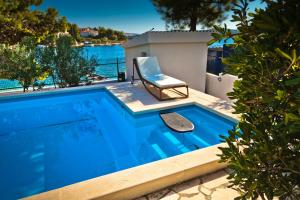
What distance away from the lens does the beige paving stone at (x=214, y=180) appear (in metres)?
2.93

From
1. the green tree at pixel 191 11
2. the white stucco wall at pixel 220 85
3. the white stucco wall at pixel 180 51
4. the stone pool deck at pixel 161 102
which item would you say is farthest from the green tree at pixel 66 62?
the white stucco wall at pixel 220 85

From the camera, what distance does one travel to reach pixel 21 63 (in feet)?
26.9

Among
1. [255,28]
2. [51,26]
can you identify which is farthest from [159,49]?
[51,26]

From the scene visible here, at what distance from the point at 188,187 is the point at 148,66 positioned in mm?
5620

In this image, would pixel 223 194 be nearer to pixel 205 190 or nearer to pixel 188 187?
pixel 205 190

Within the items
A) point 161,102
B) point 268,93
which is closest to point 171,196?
point 268,93

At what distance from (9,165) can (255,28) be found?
4764 millimetres

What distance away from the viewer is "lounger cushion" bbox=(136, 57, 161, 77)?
25.7ft

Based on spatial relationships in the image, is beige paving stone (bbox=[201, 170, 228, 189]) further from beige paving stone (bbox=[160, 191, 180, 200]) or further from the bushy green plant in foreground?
the bushy green plant in foreground

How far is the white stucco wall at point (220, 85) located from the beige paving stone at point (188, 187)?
15.8 ft

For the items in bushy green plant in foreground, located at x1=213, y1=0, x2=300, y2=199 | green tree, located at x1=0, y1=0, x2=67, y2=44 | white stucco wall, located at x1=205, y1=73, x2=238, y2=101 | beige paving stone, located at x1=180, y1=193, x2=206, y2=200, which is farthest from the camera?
green tree, located at x1=0, y1=0, x2=67, y2=44

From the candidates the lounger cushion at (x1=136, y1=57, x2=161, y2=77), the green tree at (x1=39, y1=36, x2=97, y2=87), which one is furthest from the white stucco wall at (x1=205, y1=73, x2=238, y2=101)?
the green tree at (x1=39, y1=36, x2=97, y2=87)

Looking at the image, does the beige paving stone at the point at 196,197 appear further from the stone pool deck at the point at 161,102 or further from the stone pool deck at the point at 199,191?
the stone pool deck at the point at 161,102

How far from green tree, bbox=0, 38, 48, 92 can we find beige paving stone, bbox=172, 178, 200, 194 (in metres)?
7.88
